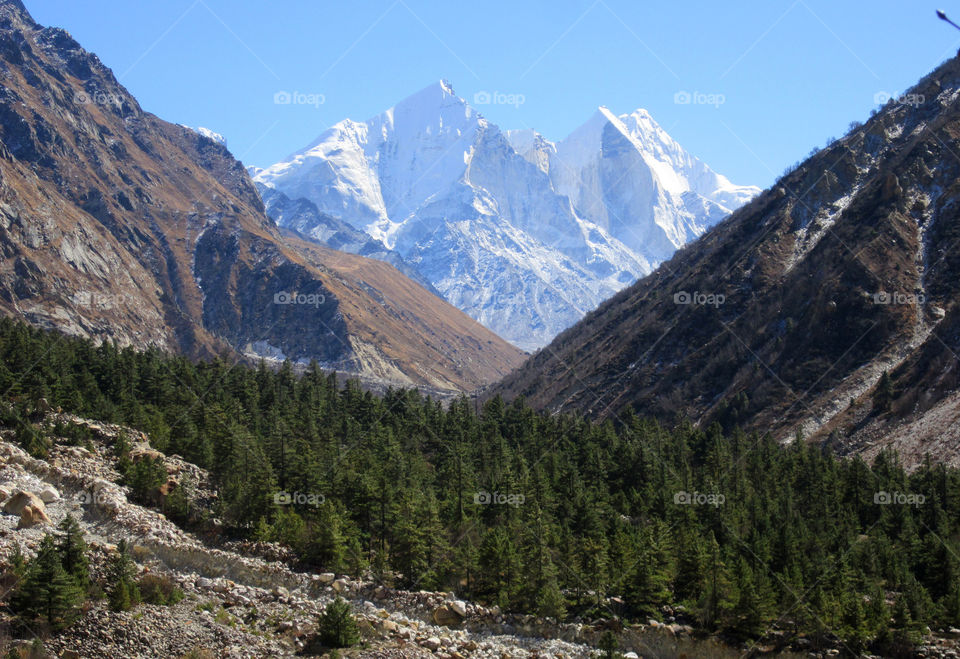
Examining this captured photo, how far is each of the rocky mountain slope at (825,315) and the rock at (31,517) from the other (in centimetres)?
8521

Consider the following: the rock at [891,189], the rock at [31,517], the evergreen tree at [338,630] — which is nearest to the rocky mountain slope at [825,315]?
the rock at [891,189]

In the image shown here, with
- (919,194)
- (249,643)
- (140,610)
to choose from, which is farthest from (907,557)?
(919,194)

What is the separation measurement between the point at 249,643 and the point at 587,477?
145 ft

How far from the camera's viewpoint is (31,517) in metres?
38.2

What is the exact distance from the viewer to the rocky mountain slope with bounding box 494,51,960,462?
108 m

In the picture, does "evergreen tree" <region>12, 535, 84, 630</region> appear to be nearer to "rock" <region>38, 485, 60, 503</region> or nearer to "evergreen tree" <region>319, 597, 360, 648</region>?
"evergreen tree" <region>319, 597, 360, 648</region>

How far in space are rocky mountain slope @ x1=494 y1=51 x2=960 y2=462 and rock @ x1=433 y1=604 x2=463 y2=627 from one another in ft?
224

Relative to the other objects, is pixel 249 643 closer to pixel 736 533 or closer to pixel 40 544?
pixel 40 544

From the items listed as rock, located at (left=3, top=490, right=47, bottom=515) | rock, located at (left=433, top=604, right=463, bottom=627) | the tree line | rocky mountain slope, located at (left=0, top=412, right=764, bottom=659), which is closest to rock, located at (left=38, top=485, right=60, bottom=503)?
rocky mountain slope, located at (left=0, top=412, right=764, bottom=659)

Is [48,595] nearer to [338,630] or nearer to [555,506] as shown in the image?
[338,630]

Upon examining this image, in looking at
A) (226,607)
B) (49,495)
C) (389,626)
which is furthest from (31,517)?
(389,626)

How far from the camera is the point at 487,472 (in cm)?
6838

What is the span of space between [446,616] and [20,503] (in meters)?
22.0

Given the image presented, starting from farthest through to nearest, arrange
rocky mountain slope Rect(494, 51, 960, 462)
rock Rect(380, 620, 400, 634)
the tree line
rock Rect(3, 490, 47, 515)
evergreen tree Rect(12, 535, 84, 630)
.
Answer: rocky mountain slope Rect(494, 51, 960, 462) → the tree line → rock Rect(3, 490, 47, 515) → rock Rect(380, 620, 400, 634) → evergreen tree Rect(12, 535, 84, 630)
